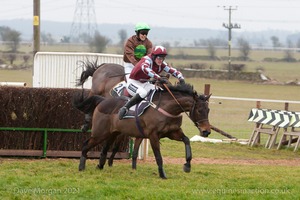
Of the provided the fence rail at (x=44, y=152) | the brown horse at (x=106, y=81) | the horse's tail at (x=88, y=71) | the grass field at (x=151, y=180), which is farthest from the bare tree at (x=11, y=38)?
the brown horse at (x=106, y=81)

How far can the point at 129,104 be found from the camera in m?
13.1

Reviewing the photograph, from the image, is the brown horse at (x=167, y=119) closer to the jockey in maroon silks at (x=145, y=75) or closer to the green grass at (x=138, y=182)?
the jockey in maroon silks at (x=145, y=75)

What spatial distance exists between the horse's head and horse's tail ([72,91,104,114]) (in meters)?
2.00

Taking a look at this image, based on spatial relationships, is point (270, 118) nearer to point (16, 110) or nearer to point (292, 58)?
point (16, 110)

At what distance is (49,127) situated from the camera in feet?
51.9

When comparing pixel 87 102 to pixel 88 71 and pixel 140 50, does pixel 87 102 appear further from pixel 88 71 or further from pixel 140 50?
pixel 88 71

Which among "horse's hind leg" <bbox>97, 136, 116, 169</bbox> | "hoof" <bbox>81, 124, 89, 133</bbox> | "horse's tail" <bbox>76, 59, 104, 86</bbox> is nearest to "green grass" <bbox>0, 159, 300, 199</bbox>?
"horse's hind leg" <bbox>97, 136, 116, 169</bbox>

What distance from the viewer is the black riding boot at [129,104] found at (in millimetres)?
13016

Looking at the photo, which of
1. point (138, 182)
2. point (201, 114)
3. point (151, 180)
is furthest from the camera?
point (201, 114)

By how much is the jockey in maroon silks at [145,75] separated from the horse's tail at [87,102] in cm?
79

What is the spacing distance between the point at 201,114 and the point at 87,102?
2401 mm

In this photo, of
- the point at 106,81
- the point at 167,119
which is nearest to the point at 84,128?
the point at 106,81

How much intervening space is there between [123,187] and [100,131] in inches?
95.1

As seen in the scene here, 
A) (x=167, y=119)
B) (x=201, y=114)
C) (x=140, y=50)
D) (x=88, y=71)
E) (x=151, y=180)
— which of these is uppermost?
(x=140, y=50)
